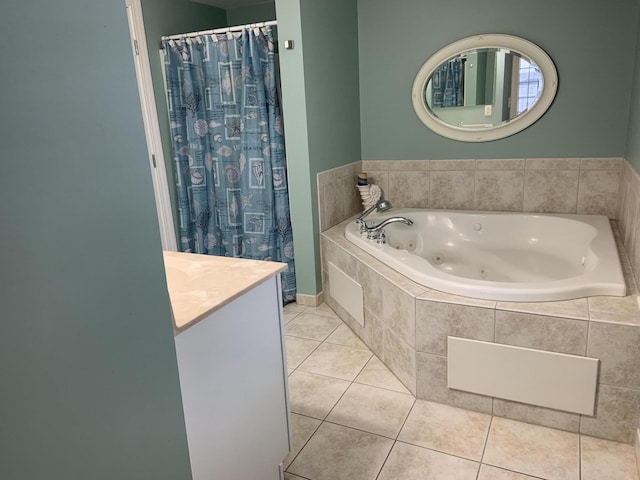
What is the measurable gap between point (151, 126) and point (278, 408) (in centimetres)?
241

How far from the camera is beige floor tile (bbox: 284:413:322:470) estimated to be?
6.22ft

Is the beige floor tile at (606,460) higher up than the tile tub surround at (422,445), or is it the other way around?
the beige floor tile at (606,460)

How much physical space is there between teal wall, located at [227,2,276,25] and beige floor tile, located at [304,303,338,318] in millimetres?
2308

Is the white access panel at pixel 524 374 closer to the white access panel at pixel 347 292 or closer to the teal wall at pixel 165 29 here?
the white access panel at pixel 347 292

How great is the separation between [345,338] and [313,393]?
23.7 inches

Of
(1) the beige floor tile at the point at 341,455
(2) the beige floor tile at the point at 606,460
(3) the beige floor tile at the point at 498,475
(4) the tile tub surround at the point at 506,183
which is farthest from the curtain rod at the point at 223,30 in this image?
(2) the beige floor tile at the point at 606,460

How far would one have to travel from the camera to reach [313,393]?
2.31 metres

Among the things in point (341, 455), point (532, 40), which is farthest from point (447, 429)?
point (532, 40)

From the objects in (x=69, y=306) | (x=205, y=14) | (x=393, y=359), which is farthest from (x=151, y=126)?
(x=69, y=306)

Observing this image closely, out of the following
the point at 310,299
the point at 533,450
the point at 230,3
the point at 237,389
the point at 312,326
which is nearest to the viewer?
the point at 237,389

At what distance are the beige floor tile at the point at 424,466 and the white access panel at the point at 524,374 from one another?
348mm

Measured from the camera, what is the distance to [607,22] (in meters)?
2.91

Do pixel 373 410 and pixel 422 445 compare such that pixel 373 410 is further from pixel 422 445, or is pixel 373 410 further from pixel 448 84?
pixel 448 84

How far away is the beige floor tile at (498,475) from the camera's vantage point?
5.62 ft
